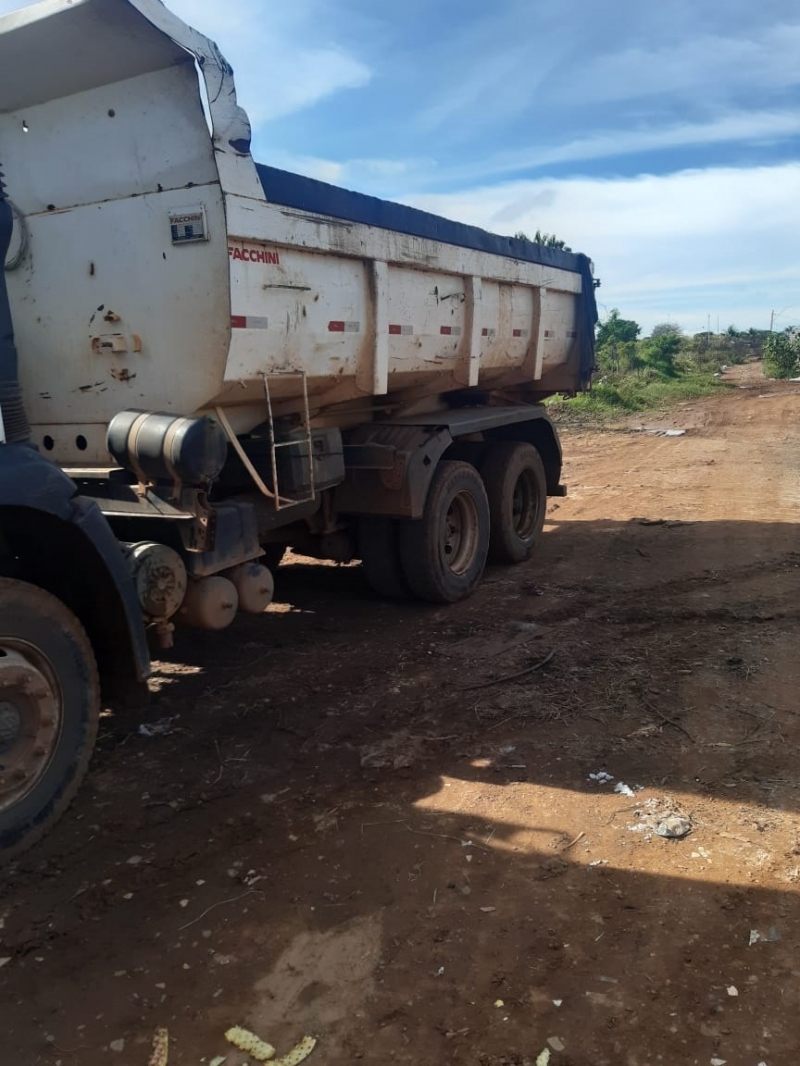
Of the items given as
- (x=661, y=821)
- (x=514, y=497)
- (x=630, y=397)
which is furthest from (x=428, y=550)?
(x=630, y=397)

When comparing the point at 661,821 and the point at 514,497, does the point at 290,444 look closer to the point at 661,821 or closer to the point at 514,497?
the point at 661,821

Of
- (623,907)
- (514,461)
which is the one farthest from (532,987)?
(514,461)

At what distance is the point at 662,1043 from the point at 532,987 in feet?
1.29

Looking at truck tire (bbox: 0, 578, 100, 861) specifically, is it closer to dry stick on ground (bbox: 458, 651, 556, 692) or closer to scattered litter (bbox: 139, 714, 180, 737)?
scattered litter (bbox: 139, 714, 180, 737)

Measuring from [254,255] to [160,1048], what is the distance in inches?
140

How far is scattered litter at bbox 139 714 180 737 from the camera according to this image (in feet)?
14.2

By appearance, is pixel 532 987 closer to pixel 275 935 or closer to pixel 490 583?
pixel 275 935

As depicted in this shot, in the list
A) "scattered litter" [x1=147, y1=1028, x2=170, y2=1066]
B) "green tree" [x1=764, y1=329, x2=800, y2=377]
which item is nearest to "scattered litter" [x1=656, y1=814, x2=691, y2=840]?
"scattered litter" [x1=147, y1=1028, x2=170, y2=1066]

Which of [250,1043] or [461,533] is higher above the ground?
[461,533]

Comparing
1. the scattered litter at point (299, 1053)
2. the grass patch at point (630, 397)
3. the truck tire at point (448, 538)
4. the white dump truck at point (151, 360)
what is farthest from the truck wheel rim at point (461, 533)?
the grass patch at point (630, 397)

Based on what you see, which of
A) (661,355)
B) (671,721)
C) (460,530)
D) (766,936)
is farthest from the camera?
(661,355)

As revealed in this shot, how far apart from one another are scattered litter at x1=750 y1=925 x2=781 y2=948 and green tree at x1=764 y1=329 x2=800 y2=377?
38.0 meters

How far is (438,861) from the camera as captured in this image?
3146mm

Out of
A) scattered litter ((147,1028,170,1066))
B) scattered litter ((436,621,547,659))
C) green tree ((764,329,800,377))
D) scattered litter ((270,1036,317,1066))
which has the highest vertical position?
green tree ((764,329,800,377))
